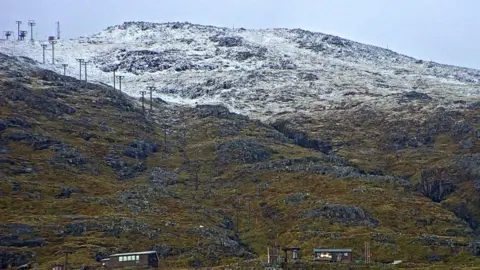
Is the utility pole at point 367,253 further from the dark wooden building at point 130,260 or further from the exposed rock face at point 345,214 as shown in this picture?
the dark wooden building at point 130,260

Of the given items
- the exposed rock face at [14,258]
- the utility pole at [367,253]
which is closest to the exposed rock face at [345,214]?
the utility pole at [367,253]

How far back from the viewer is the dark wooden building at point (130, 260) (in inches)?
5389

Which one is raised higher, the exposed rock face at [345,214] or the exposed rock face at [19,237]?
the exposed rock face at [345,214]

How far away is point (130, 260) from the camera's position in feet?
449

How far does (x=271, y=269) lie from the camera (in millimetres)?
122875

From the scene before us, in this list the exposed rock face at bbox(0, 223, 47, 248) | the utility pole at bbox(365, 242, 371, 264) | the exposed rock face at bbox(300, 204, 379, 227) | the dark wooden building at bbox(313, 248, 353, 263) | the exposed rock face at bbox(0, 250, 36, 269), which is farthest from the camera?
the exposed rock face at bbox(300, 204, 379, 227)

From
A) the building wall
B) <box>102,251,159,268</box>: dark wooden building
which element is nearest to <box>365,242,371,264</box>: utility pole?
<box>102,251,159,268</box>: dark wooden building

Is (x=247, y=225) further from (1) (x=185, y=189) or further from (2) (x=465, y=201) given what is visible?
(2) (x=465, y=201)

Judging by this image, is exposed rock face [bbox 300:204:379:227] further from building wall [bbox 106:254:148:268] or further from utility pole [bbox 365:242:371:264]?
building wall [bbox 106:254:148:268]

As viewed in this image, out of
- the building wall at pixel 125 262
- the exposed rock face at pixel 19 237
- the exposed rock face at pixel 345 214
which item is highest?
the exposed rock face at pixel 345 214

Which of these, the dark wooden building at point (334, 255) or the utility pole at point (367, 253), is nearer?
the dark wooden building at point (334, 255)

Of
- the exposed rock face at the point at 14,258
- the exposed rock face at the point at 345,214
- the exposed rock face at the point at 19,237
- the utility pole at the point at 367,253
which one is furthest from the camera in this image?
the exposed rock face at the point at 345,214

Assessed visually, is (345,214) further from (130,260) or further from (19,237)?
(19,237)

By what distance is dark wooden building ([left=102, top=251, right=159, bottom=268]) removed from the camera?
13688cm
